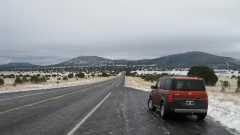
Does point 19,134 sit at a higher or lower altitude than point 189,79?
lower

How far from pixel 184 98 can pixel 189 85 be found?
2.38ft

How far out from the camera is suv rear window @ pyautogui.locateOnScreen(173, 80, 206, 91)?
15.9m

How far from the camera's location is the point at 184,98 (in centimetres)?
1557

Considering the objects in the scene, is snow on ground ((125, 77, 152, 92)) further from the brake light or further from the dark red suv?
the brake light

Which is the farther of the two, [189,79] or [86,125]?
[189,79]

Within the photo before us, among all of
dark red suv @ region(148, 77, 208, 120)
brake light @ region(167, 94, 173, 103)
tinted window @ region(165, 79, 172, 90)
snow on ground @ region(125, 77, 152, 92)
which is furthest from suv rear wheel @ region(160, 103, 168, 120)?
snow on ground @ region(125, 77, 152, 92)

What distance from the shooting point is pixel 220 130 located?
1259cm

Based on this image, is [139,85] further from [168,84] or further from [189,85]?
[189,85]

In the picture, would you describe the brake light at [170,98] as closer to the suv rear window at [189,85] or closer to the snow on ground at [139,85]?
the suv rear window at [189,85]

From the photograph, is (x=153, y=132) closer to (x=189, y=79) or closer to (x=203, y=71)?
(x=189, y=79)

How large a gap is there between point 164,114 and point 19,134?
272 inches

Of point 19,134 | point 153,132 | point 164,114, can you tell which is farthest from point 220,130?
point 19,134

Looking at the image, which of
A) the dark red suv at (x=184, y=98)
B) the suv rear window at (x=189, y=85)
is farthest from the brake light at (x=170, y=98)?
the suv rear window at (x=189, y=85)

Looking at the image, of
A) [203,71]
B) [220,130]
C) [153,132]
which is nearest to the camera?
[153,132]
